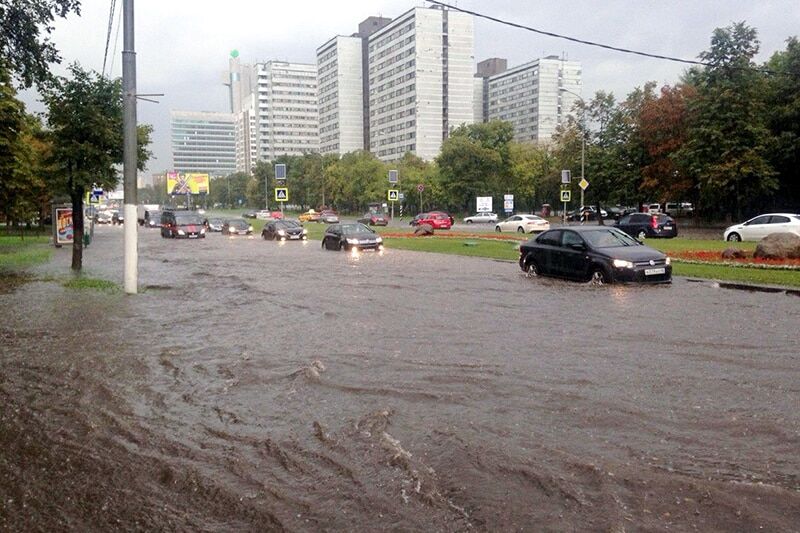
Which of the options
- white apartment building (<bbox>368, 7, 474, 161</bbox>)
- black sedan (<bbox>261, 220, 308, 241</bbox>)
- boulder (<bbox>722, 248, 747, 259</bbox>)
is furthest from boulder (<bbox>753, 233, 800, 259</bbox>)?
white apartment building (<bbox>368, 7, 474, 161</bbox>)

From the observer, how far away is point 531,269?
61.4ft

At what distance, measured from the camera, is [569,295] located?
14.4 metres

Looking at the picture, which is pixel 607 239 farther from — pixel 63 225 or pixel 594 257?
pixel 63 225

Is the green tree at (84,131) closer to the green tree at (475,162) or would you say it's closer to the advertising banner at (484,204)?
the advertising banner at (484,204)

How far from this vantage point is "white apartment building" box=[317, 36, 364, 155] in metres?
164

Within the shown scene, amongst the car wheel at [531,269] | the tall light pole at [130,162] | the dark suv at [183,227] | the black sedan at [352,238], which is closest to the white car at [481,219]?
the dark suv at [183,227]

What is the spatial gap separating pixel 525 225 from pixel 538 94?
399 feet

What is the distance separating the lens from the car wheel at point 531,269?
60.6 ft

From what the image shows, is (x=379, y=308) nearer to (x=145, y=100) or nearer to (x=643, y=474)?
(x=145, y=100)

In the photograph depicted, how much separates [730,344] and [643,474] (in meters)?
5.09

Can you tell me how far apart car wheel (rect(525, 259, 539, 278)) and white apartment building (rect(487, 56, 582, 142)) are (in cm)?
14225

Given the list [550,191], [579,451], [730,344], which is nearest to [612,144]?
[550,191]

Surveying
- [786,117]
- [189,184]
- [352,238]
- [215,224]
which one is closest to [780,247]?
[352,238]

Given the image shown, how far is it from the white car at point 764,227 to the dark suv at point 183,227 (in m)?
36.1
